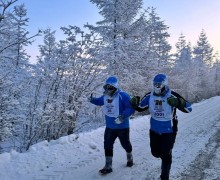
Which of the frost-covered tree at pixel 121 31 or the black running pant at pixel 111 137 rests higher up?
the frost-covered tree at pixel 121 31

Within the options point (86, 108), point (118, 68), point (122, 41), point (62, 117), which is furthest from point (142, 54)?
point (62, 117)

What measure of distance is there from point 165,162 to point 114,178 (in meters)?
1.14

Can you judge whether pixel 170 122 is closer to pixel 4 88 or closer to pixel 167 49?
pixel 4 88

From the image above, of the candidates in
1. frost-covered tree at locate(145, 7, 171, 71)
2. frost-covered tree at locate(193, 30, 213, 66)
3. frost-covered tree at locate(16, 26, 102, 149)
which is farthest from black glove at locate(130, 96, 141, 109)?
frost-covered tree at locate(193, 30, 213, 66)

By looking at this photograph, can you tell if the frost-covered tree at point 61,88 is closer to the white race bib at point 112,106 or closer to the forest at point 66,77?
the forest at point 66,77

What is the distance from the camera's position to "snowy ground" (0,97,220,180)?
21.8ft

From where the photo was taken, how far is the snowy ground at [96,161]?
6.64 meters

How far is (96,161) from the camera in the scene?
25.5ft

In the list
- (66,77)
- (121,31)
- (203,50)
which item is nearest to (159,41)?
(121,31)

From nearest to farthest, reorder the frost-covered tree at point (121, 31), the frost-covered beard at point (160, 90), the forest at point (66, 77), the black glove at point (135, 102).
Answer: the frost-covered beard at point (160, 90) < the black glove at point (135, 102) < the forest at point (66, 77) < the frost-covered tree at point (121, 31)

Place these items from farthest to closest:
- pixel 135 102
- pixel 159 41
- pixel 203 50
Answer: pixel 203 50
pixel 159 41
pixel 135 102

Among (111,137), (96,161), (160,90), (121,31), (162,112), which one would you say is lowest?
(96,161)

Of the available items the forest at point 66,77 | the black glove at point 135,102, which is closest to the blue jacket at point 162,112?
the black glove at point 135,102

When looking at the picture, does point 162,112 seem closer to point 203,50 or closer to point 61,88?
point 61,88
